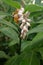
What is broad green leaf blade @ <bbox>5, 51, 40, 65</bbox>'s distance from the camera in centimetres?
78

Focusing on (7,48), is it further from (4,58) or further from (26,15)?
(26,15)

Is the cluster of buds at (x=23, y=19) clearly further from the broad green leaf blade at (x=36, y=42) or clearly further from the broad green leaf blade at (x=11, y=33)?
the broad green leaf blade at (x=11, y=33)

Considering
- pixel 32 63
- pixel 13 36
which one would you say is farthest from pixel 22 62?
pixel 13 36

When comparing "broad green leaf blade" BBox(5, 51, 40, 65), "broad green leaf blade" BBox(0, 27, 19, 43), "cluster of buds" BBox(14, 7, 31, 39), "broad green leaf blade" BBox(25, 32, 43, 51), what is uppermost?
"cluster of buds" BBox(14, 7, 31, 39)

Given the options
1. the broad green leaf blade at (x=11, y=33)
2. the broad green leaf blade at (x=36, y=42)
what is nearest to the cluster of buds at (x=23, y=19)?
the broad green leaf blade at (x=36, y=42)

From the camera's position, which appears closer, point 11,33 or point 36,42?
point 36,42

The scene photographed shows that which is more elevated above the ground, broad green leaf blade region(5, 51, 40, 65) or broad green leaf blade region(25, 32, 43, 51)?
broad green leaf blade region(25, 32, 43, 51)

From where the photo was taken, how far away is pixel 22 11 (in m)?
0.73

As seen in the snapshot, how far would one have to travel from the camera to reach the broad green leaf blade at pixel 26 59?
0.78 m

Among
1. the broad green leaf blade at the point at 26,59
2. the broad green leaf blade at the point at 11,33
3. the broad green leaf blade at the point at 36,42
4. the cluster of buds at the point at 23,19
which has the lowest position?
the broad green leaf blade at the point at 26,59

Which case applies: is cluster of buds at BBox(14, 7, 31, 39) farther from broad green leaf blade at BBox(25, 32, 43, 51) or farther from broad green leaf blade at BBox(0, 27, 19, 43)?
broad green leaf blade at BBox(0, 27, 19, 43)

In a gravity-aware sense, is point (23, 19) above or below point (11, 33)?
above

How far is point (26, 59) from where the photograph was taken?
79cm

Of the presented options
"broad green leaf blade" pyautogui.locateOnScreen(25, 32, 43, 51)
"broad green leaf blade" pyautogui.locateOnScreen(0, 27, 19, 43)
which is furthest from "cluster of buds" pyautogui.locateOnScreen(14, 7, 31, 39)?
"broad green leaf blade" pyautogui.locateOnScreen(0, 27, 19, 43)
